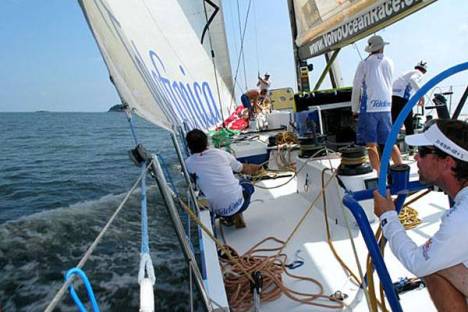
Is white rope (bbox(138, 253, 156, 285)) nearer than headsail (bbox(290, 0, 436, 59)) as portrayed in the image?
Yes

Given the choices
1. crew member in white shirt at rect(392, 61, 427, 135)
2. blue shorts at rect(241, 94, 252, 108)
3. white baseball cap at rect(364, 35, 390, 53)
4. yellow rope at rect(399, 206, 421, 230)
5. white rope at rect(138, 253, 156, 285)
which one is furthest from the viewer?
blue shorts at rect(241, 94, 252, 108)

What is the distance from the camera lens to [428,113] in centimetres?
423

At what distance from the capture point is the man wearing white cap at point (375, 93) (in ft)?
8.91

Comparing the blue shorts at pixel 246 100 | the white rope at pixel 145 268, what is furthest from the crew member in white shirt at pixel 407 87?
the white rope at pixel 145 268

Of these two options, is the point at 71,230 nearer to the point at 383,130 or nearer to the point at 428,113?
the point at 383,130

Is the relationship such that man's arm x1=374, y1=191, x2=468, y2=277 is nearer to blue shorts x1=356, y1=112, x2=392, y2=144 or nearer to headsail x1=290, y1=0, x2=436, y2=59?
headsail x1=290, y1=0, x2=436, y2=59

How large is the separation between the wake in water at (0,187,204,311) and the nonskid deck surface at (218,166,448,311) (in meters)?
0.76

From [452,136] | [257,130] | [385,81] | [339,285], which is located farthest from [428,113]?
[452,136]

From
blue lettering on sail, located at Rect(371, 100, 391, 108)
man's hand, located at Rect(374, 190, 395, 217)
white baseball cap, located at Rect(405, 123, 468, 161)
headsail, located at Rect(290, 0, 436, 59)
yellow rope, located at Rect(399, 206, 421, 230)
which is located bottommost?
yellow rope, located at Rect(399, 206, 421, 230)

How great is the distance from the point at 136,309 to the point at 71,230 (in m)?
2.37

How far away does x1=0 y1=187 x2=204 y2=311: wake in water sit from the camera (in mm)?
2982

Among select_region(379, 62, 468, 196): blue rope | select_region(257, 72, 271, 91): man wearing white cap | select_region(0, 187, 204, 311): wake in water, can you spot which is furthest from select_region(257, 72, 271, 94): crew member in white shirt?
select_region(379, 62, 468, 196): blue rope

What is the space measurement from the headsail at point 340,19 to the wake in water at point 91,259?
2227 millimetres

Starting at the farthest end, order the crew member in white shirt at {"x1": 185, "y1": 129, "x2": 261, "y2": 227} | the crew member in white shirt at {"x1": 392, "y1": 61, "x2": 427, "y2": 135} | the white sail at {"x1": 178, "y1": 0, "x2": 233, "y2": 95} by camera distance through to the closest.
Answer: the white sail at {"x1": 178, "y1": 0, "x2": 233, "y2": 95}, the crew member in white shirt at {"x1": 392, "y1": 61, "x2": 427, "y2": 135}, the crew member in white shirt at {"x1": 185, "y1": 129, "x2": 261, "y2": 227}
